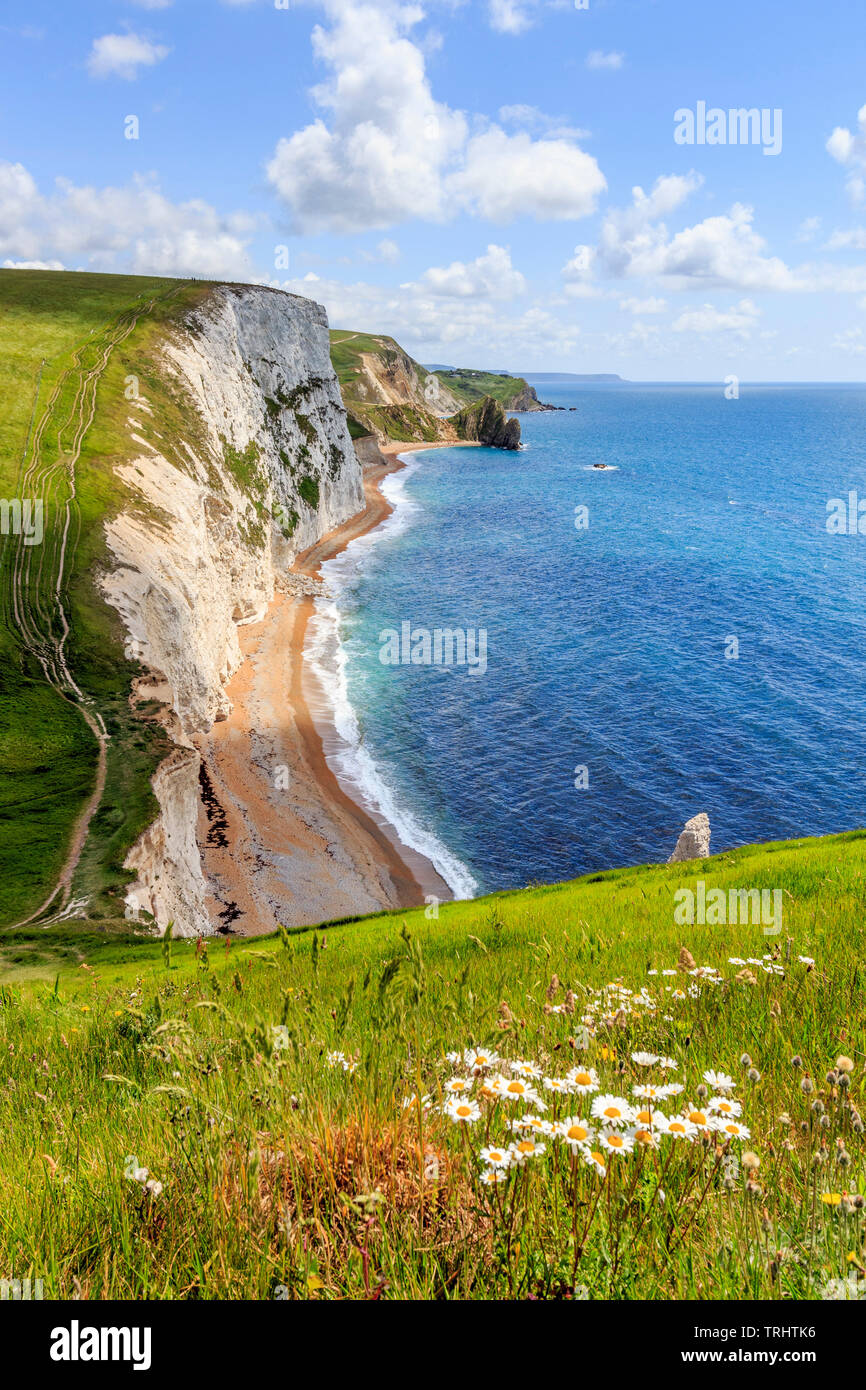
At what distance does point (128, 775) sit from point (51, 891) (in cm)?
719

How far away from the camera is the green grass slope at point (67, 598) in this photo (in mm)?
30406

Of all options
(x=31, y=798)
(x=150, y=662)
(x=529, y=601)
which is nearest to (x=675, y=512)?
(x=529, y=601)

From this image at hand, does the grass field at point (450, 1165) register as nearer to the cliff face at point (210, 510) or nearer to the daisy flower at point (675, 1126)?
the daisy flower at point (675, 1126)

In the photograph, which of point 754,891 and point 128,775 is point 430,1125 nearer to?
point 754,891

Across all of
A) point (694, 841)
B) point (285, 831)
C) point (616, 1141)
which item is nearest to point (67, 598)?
point (285, 831)

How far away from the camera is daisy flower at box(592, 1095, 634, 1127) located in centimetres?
296

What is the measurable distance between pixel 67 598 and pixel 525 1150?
4531 centimetres

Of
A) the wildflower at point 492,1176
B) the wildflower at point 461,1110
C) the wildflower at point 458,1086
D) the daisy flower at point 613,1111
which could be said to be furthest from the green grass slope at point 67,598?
the daisy flower at point 613,1111

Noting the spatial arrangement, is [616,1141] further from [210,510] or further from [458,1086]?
[210,510]

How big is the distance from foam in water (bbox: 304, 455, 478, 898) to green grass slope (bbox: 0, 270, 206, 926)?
48.9 feet

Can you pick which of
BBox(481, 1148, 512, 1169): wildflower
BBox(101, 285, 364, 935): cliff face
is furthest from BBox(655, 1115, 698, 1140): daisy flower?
BBox(101, 285, 364, 935): cliff face

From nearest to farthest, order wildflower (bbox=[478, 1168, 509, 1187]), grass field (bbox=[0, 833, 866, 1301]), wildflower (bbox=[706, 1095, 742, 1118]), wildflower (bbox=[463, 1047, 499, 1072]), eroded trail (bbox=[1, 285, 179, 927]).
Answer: grass field (bbox=[0, 833, 866, 1301]) → wildflower (bbox=[478, 1168, 509, 1187]) → wildflower (bbox=[706, 1095, 742, 1118]) → wildflower (bbox=[463, 1047, 499, 1072]) → eroded trail (bbox=[1, 285, 179, 927])

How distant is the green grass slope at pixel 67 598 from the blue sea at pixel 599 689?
16.5 meters

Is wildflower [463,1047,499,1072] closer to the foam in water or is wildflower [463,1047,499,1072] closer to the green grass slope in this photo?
the green grass slope
